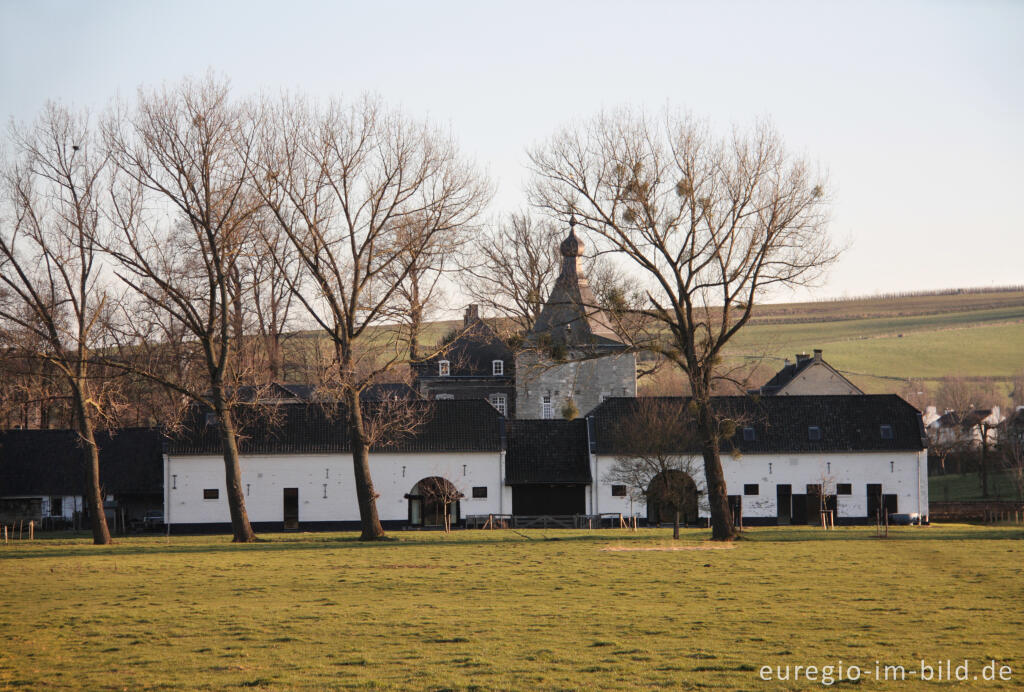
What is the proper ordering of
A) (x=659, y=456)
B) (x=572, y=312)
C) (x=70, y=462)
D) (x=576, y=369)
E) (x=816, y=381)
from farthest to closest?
(x=816, y=381) → (x=572, y=312) → (x=576, y=369) → (x=70, y=462) → (x=659, y=456)

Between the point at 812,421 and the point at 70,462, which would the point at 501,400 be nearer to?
the point at 812,421

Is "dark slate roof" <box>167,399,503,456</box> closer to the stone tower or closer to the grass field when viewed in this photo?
the stone tower

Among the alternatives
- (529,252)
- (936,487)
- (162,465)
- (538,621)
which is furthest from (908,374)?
(538,621)

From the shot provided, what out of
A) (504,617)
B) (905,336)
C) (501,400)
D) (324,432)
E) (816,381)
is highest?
(905,336)

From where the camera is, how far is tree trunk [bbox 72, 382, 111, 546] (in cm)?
3591

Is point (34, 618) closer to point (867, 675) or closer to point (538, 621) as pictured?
point (538, 621)

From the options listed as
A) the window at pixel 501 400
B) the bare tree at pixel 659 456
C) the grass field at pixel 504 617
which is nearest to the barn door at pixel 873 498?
the bare tree at pixel 659 456

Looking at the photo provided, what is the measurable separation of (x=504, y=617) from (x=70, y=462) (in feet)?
133

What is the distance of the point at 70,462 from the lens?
52625 millimetres

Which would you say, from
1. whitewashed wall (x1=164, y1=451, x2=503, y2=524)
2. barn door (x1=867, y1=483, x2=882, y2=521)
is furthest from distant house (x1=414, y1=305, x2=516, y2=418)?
barn door (x1=867, y1=483, x2=882, y2=521)

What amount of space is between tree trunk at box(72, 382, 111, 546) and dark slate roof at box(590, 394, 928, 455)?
20438mm

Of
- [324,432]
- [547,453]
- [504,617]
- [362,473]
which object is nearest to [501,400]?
[547,453]

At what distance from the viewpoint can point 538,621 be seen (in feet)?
56.3

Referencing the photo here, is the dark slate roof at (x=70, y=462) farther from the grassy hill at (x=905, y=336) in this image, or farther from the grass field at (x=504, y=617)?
the grassy hill at (x=905, y=336)
